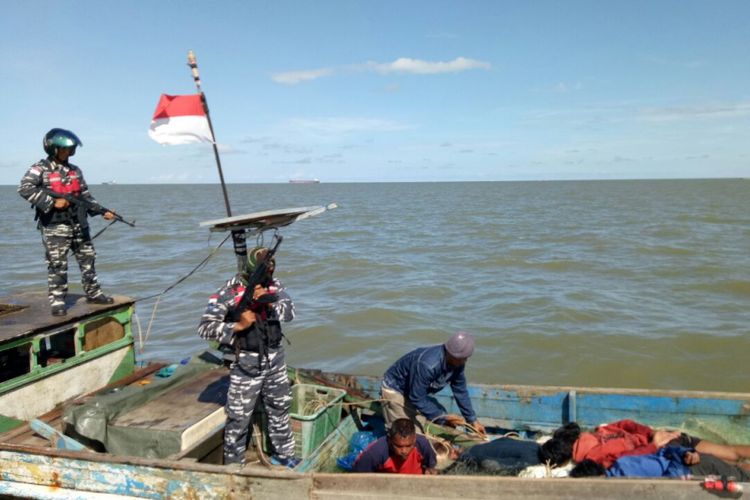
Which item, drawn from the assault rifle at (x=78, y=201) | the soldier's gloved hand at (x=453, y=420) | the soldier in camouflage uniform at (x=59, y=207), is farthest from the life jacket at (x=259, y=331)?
the assault rifle at (x=78, y=201)

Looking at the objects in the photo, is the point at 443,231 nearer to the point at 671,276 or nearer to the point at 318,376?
the point at 671,276

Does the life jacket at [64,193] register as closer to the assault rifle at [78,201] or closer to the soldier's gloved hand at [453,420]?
the assault rifle at [78,201]

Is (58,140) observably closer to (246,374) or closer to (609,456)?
(246,374)

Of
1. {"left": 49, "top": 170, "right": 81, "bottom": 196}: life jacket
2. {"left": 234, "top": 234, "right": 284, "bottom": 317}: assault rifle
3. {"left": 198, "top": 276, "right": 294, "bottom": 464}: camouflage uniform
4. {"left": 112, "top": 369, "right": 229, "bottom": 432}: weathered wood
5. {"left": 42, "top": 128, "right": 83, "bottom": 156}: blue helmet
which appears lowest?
{"left": 112, "top": 369, "right": 229, "bottom": 432}: weathered wood

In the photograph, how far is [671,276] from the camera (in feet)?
65.2

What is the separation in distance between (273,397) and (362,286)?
14.5 metres

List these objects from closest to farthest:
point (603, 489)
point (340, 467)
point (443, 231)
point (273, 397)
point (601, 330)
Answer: point (603, 489)
point (273, 397)
point (340, 467)
point (601, 330)
point (443, 231)

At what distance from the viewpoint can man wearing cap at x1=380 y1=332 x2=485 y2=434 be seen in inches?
209

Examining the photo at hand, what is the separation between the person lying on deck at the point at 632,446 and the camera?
186 inches

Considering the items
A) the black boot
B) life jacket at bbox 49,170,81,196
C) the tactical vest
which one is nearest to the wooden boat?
the black boot

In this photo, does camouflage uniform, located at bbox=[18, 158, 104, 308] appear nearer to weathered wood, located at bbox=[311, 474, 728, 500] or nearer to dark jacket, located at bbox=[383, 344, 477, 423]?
dark jacket, located at bbox=[383, 344, 477, 423]

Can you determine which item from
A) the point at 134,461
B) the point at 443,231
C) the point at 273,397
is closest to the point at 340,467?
the point at 273,397

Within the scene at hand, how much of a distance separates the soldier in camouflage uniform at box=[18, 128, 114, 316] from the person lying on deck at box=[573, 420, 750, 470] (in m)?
5.37

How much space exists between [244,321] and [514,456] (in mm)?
2548
